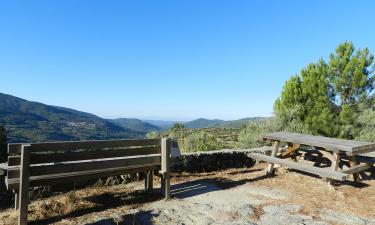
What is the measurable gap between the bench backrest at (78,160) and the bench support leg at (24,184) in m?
0.01

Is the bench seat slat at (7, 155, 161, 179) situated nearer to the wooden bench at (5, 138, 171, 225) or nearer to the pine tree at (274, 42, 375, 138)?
the wooden bench at (5, 138, 171, 225)

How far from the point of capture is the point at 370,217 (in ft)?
16.7

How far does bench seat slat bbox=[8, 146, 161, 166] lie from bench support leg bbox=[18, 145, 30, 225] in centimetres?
16

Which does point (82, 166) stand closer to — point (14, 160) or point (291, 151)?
point (14, 160)

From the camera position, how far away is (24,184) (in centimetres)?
424

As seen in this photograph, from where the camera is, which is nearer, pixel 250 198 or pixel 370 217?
pixel 370 217

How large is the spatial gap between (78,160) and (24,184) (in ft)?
2.90

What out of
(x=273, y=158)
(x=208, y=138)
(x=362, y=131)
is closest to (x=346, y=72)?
(x=362, y=131)

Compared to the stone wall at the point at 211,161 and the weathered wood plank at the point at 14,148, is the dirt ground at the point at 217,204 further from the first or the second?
the weathered wood plank at the point at 14,148

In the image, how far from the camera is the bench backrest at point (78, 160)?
4.40 metres

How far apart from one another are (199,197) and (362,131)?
14142 mm

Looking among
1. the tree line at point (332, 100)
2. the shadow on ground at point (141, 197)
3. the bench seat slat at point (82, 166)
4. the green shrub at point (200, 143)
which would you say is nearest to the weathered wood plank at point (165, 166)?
the bench seat slat at point (82, 166)

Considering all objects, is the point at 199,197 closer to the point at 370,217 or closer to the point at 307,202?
the point at 307,202

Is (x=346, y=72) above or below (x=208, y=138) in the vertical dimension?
above
